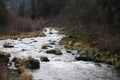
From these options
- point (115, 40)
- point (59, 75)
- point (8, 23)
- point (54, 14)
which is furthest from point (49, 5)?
point (59, 75)

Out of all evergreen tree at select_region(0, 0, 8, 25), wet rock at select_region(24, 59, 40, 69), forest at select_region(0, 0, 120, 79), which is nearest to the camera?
wet rock at select_region(24, 59, 40, 69)

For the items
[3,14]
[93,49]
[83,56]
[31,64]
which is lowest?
[31,64]

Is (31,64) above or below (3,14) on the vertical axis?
below

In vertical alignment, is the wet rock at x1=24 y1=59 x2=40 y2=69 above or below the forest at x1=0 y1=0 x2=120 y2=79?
below

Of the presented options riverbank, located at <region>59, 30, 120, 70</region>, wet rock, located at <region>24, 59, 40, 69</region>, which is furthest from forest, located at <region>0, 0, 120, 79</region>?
wet rock, located at <region>24, 59, 40, 69</region>

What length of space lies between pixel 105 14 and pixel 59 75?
18167 millimetres

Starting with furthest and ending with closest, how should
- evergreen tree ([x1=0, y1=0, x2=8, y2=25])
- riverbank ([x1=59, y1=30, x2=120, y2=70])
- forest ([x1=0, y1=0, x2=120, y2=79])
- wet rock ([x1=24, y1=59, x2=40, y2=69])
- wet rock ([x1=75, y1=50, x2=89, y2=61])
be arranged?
evergreen tree ([x1=0, y1=0, x2=8, y2=25]), forest ([x1=0, y1=0, x2=120, y2=79]), wet rock ([x1=75, y1=50, x2=89, y2=61]), riverbank ([x1=59, y1=30, x2=120, y2=70]), wet rock ([x1=24, y1=59, x2=40, y2=69])

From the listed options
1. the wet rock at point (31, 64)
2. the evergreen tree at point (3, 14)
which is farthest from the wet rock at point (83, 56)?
the evergreen tree at point (3, 14)

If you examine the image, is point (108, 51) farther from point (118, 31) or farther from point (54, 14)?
point (54, 14)

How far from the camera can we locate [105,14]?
125 ft

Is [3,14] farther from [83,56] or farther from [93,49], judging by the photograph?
[83,56]

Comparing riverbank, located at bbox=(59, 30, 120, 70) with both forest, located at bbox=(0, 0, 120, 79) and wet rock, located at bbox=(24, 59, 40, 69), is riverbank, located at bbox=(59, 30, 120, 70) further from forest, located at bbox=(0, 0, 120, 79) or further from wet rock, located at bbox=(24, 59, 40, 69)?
wet rock, located at bbox=(24, 59, 40, 69)

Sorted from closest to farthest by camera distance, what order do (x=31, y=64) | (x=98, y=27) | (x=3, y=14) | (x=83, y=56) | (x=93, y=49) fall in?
(x=31, y=64) → (x=83, y=56) → (x=93, y=49) → (x=98, y=27) → (x=3, y=14)

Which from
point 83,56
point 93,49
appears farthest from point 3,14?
point 83,56
